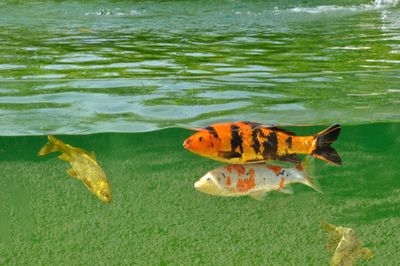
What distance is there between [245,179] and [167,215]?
27.7 inches

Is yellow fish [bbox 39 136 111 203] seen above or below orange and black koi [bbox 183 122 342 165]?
below

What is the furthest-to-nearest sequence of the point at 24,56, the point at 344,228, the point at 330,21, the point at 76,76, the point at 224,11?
1. the point at 224,11
2. the point at 330,21
3. the point at 24,56
4. the point at 76,76
5. the point at 344,228

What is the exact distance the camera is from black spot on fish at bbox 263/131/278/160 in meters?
3.43

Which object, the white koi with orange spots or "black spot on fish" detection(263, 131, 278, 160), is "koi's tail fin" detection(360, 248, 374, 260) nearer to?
the white koi with orange spots

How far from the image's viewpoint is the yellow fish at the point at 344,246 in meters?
3.86

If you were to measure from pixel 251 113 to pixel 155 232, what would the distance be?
93cm

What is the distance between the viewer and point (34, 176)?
13.1 feet

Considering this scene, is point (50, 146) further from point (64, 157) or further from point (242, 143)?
point (242, 143)

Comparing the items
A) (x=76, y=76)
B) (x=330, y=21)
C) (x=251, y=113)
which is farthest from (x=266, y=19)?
(x=251, y=113)

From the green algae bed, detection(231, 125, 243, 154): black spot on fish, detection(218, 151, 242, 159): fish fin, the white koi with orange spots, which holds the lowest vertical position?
the green algae bed

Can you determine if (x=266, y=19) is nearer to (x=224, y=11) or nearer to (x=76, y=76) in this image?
(x=224, y=11)

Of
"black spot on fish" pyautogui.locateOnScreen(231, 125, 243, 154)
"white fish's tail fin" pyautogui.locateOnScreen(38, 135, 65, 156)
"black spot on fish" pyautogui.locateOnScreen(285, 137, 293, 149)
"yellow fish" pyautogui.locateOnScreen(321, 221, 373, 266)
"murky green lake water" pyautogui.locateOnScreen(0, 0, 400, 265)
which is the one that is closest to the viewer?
"black spot on fish" pyautogui.locateOnScreen(231, 125, 243, 154)

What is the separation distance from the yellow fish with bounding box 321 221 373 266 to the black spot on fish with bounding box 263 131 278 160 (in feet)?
2.29

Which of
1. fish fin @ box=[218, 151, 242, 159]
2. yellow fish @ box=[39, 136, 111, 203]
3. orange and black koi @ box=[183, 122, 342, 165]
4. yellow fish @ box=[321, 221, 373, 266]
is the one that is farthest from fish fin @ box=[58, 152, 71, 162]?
yellow fish @ box=[321, 221, 373, 266]
